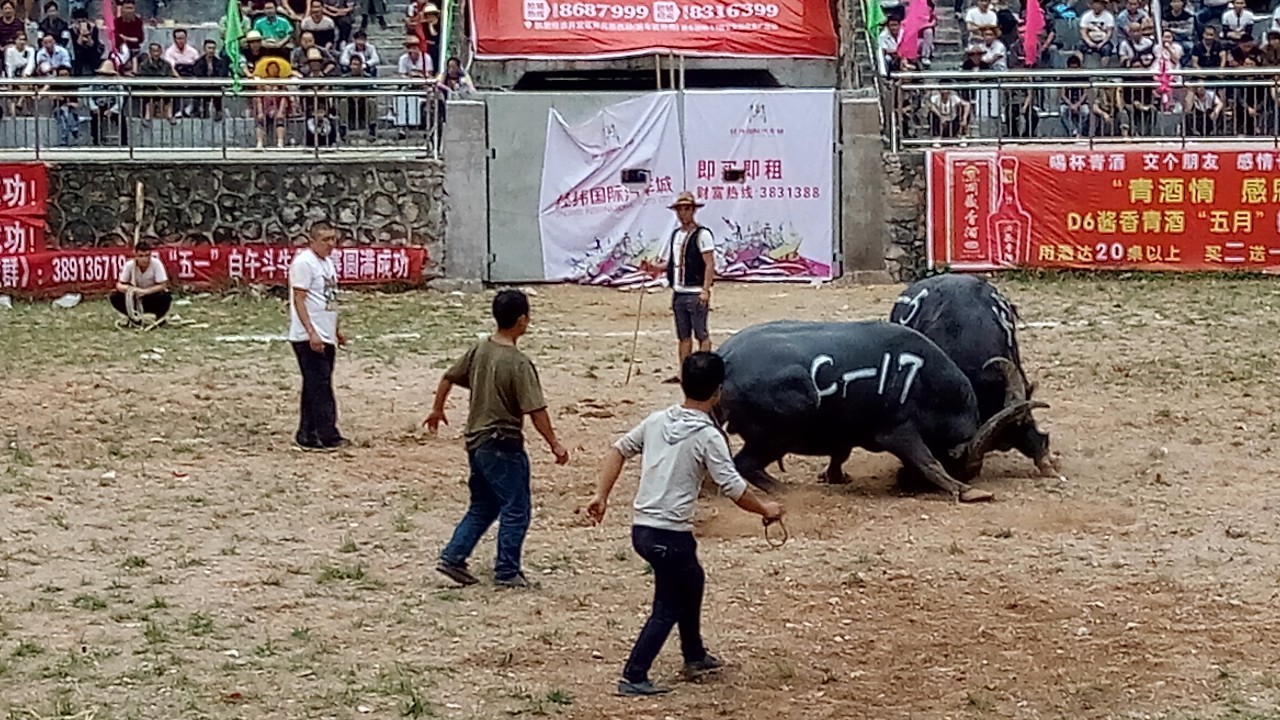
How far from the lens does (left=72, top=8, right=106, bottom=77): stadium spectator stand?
88.6 ft

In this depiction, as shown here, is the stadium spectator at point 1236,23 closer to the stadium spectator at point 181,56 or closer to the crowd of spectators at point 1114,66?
the crowd of spectators at point 1114,66

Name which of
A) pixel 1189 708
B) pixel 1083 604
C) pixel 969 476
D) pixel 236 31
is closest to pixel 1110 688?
pixel 1189 708

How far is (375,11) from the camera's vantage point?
29.5 m

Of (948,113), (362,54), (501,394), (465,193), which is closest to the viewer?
(501,394)

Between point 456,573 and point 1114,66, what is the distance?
61.3 feet

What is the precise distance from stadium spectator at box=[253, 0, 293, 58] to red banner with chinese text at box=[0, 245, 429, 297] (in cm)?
384

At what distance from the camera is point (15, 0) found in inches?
1112

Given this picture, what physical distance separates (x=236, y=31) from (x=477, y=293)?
5294 mm

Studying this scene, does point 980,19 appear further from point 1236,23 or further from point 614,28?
point 614,28

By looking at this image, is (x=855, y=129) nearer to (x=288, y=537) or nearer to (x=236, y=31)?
(x=236, y=31)

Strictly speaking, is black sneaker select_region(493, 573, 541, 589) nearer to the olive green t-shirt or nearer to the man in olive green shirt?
the man in olive green shirt

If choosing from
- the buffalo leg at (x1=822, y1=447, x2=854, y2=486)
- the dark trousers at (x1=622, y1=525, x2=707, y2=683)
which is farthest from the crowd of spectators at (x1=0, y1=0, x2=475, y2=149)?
the dark trousers at (x1=622, y1=525, x2=707, y2=683)

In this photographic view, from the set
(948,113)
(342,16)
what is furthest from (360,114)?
(948,113)

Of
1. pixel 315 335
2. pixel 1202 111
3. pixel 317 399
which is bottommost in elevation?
pixel 317 399
